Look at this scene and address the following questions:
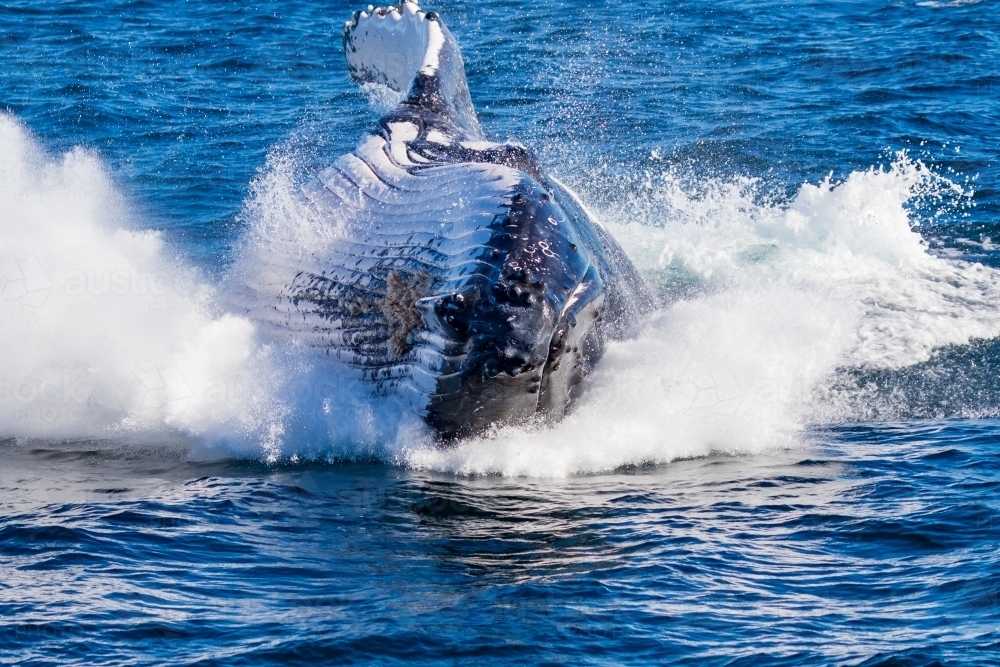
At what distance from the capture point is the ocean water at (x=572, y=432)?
26.9ft

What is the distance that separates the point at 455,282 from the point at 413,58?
26.3 feet

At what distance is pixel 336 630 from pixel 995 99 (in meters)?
22.4

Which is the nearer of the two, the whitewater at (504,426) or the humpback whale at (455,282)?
the humpback whale at (455,282)

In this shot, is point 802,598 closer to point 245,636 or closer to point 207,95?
point 245,636

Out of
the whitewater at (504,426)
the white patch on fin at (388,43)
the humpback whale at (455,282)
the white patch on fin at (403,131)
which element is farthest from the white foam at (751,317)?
the white patch on fin at (388,43)

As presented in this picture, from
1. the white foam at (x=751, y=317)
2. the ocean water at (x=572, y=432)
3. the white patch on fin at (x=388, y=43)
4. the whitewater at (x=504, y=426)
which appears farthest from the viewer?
the white patch on fin at (x=388, y=43)

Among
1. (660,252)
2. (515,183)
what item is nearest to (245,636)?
(515,183)

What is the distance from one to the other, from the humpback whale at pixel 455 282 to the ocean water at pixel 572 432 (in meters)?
0.38

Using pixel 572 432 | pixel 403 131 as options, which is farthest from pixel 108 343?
pixel 572 432

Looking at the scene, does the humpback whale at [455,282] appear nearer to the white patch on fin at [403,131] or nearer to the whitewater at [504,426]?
the white patch on fin at [403,131]

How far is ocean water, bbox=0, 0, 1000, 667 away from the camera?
820cm

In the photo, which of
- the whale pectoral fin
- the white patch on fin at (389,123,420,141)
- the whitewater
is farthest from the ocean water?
the white patch on fin at (389,123,420,141)

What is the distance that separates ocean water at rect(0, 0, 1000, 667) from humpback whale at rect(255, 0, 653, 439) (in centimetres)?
38

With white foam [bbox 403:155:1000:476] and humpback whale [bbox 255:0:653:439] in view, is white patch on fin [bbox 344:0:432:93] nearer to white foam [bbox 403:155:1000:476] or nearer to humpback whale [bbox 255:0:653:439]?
humpback whale [bbox 255:0:653:439]
